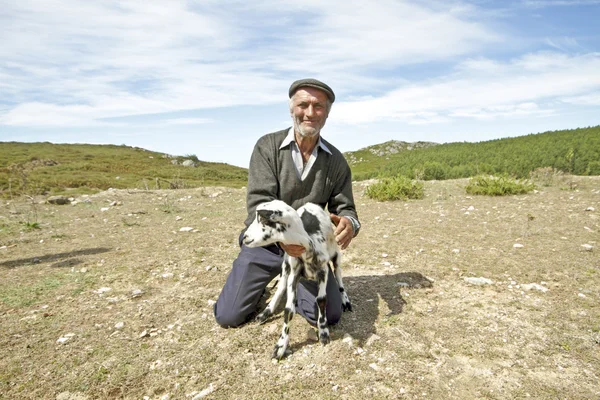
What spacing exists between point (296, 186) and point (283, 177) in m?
0.17

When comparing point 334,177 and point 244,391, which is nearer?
point 244,391

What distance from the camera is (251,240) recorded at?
9.78 ft

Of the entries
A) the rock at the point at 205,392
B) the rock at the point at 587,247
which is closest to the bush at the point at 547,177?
the rock at the point at 587,247

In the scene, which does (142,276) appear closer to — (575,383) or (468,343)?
(468,343)

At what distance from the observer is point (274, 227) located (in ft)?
9.70

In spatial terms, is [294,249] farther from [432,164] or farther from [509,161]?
[509,161]

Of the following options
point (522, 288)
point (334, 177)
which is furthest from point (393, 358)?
point (522, 288)

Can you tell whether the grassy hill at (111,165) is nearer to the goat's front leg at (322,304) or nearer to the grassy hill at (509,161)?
the grassy hill at (509,161)

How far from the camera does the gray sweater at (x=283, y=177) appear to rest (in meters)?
3.81

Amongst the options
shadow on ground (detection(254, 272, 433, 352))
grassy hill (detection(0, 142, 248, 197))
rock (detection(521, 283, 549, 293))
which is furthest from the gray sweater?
grassy hill (detection(0, 142, 248, 197))

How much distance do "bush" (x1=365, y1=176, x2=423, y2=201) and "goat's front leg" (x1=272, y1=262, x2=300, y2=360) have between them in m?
7.73

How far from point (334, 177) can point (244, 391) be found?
7.72 feet

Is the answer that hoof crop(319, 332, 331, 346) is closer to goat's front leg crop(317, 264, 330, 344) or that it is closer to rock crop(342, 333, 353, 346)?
goat's front leg crop(317, 264, 330, 344)

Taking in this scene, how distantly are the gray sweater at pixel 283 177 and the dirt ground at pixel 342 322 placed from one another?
1385 millimetres
